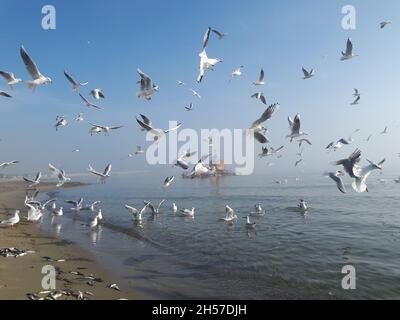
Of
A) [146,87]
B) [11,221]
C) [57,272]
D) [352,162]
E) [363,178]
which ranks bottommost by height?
[57,272]

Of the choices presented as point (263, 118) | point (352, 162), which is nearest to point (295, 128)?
point (263, 118)

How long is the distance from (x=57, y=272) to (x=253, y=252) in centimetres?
651

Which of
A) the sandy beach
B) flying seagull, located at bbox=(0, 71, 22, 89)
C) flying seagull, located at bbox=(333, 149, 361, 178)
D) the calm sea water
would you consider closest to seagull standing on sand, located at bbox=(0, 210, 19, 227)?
the sandy beach

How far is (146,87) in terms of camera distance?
11.6 meters

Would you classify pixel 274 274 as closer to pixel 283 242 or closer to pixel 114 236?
pixel 283 242

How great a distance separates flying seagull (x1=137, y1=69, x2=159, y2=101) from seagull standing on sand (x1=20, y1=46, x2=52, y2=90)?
266cm

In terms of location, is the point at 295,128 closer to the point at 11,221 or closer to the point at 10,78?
the point at 10,78

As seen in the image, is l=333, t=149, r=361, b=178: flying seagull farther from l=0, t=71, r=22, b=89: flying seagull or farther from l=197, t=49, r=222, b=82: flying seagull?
l=0, t=71, r=22, b=89: flying seagull

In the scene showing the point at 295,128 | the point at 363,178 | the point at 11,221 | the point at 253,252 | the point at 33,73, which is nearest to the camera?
the point at 363,178

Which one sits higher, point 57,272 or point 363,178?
point 363,178

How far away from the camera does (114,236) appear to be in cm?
1734

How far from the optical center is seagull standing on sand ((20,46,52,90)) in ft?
34.6

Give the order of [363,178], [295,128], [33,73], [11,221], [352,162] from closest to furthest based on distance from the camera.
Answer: [352,162], [363,178], [33,73], [295,128], [11,221]
